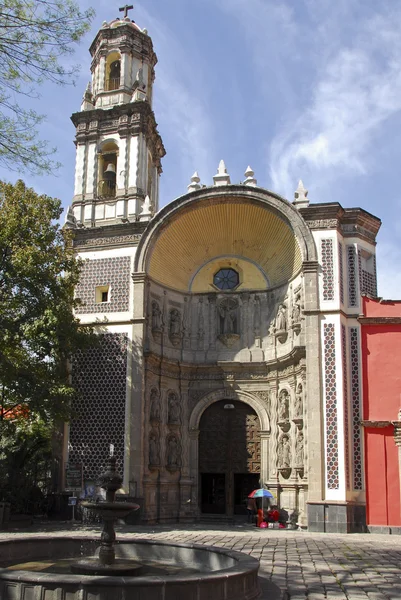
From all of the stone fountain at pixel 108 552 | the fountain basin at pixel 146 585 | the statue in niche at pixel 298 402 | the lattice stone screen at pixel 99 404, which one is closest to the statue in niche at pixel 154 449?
the lattice stone screen at pixel 99 404

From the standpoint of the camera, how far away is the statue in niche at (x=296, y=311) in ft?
70.5

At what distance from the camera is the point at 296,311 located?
71.4 ft

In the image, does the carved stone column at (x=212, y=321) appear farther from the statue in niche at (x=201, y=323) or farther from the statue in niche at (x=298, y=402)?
the statue in niche at (x=298, y=402)

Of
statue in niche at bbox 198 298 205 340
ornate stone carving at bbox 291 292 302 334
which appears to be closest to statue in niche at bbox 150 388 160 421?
statue in niche at bbox 198 298 205 340

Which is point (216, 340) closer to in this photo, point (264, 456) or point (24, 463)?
point (264, 456)

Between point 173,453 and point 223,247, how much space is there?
808 cm

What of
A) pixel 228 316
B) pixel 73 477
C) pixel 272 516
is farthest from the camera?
pixel 228 316

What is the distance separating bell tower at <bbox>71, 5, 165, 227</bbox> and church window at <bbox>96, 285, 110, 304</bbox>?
3.06 meters

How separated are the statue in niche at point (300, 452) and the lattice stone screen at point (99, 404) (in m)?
5.69

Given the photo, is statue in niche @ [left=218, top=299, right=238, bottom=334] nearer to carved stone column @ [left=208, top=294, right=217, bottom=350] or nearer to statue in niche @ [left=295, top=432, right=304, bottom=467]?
carved stone column @ [left=208, top=294, right=217, bottom=350]

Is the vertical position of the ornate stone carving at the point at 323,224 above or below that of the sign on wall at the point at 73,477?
above

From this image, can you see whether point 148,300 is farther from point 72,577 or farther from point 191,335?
point 72,577

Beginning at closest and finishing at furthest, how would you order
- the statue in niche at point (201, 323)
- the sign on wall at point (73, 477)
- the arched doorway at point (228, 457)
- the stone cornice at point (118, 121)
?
the sign on wall at point (73, 477) < the arched doorway at point (228, 457) < the statue in niche at point (201, 323) < the stone cornice at point (118, 121)

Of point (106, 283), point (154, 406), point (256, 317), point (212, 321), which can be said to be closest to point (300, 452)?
point (154, 406)
